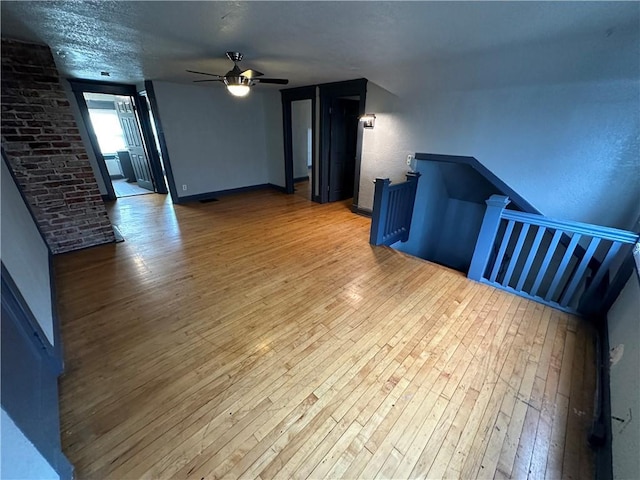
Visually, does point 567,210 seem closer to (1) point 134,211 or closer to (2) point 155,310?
(2) point 155,310

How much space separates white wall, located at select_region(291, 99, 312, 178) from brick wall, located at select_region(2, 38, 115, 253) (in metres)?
4.12

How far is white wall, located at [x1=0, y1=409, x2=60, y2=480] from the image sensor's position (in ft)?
2.82

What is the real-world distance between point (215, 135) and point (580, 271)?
20.1 ft

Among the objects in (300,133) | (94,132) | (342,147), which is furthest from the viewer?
(300,133)

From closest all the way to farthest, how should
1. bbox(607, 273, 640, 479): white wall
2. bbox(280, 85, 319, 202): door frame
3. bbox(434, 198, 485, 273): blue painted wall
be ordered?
bbox(607, 273, 640, 479): white wall
bbox(434, 198, 485, 273): blue painted wall
bbox(280, 85, 319, 202): door frame

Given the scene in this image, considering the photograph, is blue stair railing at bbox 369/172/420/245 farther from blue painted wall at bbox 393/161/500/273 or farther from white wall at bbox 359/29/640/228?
white wall at bbox 359/29/640/228

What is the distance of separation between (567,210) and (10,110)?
5680 millimetres

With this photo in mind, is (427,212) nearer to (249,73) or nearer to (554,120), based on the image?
(554,120)

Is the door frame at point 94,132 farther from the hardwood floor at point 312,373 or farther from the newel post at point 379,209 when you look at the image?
the newel post at point 379,209

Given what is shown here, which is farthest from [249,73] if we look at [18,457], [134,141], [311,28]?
[134,141]

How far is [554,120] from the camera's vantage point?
7.84ft

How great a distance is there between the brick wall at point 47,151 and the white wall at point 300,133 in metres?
4.12

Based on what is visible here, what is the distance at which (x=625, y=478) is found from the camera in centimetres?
110

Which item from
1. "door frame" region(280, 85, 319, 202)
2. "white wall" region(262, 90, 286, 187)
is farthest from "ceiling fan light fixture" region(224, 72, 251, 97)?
"white wall" region(262, 90, 286, 187)
